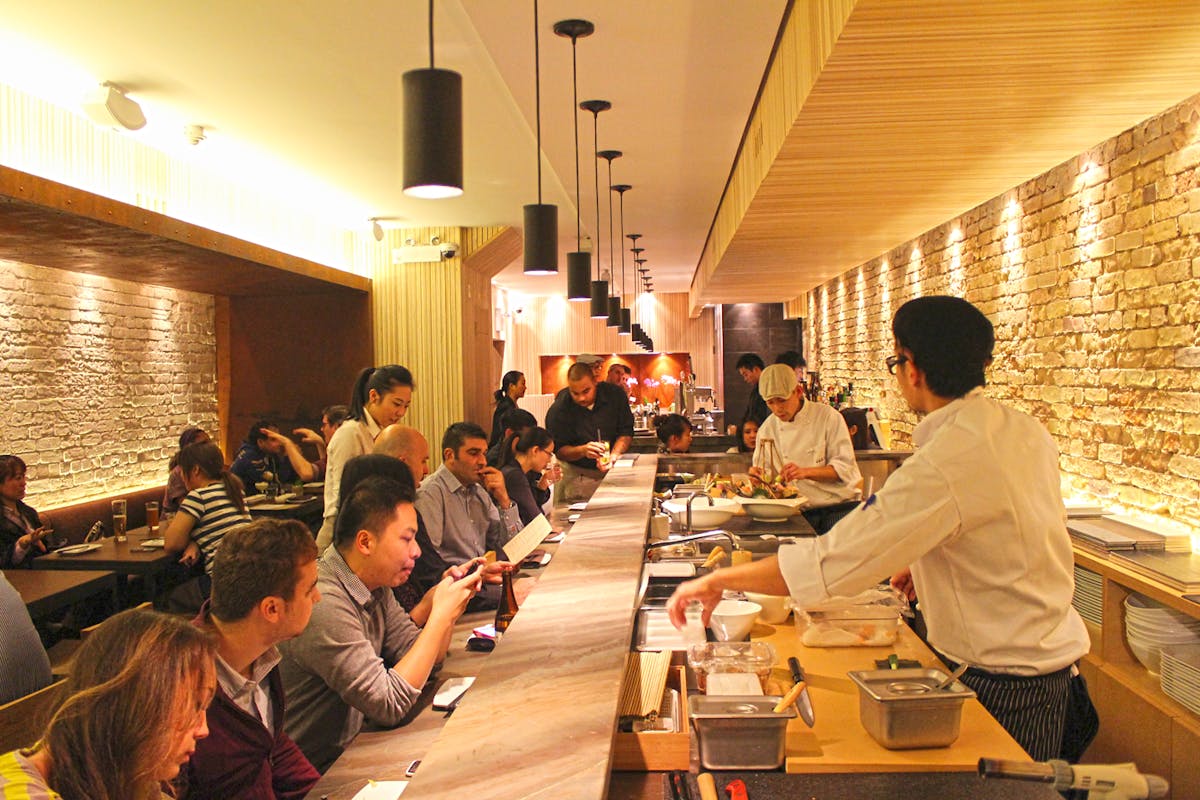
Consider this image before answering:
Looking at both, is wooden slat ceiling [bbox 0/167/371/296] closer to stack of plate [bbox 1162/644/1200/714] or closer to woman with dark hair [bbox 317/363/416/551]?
woman with dark hair [bbox 317/363/416/551]

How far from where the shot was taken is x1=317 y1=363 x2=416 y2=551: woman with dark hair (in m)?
4.53

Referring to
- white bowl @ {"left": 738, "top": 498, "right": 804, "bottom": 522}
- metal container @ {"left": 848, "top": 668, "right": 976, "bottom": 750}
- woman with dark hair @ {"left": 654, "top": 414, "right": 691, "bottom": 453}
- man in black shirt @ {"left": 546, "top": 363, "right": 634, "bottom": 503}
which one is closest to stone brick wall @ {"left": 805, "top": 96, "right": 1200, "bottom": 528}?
white bowl @ {"left": 738, "top": 498, "right": 804, "bottom": 522}

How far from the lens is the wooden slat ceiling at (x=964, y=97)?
2590 mm

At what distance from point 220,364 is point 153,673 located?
8.46 metres

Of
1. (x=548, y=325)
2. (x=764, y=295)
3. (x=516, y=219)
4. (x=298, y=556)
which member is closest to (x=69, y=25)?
(x=298, y=556)

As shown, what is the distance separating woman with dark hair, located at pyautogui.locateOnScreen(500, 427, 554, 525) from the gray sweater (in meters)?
2.17

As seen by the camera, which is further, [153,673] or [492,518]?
[492,518]

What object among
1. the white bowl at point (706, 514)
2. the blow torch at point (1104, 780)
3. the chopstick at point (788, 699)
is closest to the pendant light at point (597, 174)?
the white bowl at point (706, 514)

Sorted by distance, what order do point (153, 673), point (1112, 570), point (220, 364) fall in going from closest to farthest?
1. point (153, 673)
2. point (1112, 570)
3. point (220, 364)

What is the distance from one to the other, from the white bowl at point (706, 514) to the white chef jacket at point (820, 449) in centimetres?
103

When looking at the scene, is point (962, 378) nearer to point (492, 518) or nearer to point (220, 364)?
point (492, 518)

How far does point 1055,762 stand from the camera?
1229 millimetres

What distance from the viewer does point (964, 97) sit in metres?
3.32

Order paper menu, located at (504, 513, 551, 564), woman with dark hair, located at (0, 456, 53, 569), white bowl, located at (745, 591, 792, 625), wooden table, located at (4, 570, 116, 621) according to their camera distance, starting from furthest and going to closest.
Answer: woman with dark hair, located at (0, 456, 53, 569) → wooden table, located at (4, 570, 116, 621) → white bowl, located at (745, 591, 792, 625) → paper menu, located at (504, 513, 551, 564)
